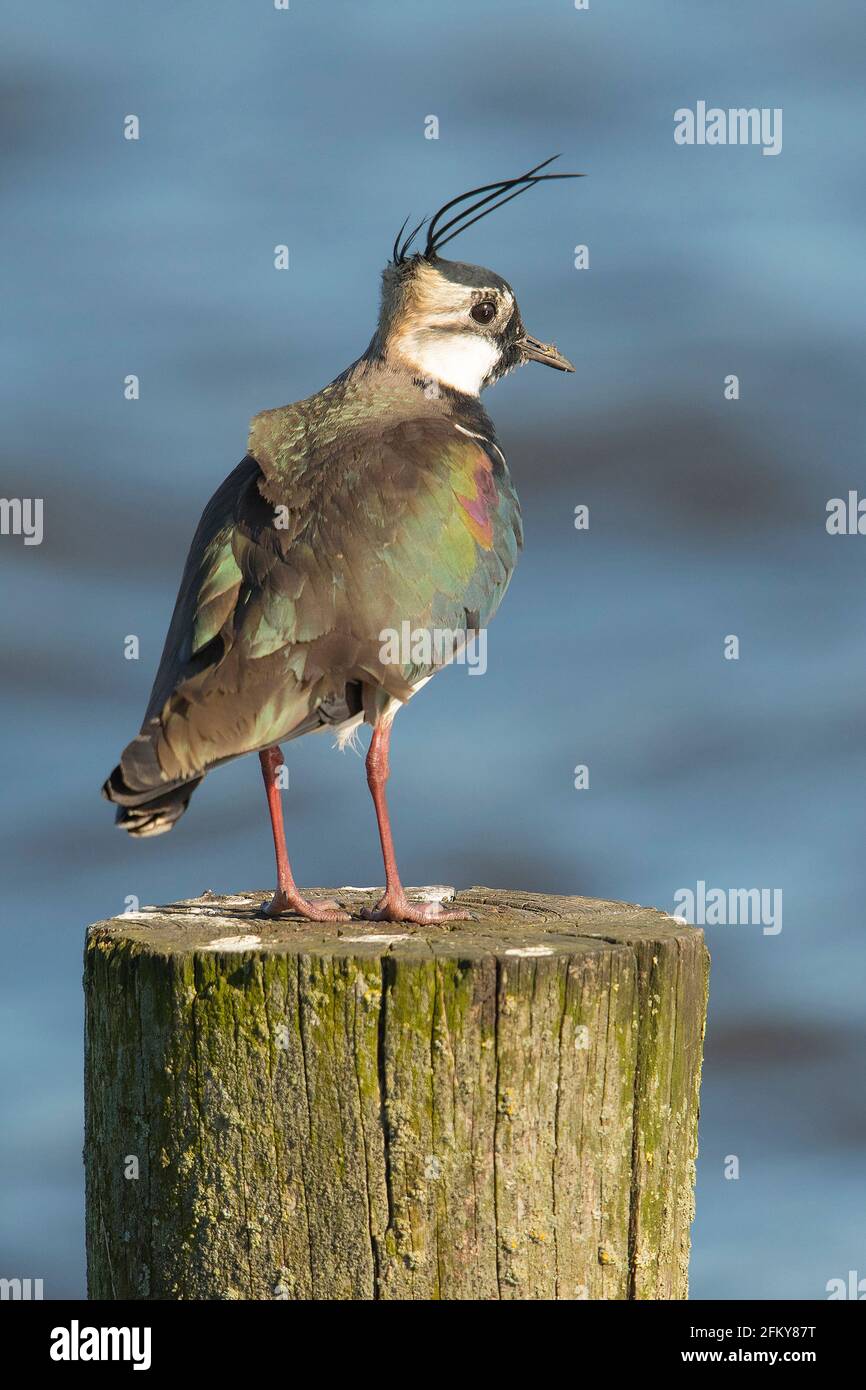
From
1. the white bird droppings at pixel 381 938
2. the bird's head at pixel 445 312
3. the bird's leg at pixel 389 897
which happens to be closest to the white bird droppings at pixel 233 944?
the white bird droppings at pixel 381 938

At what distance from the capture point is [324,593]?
220 inches

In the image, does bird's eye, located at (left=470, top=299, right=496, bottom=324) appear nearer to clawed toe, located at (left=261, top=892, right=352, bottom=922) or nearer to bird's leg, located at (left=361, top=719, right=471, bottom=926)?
bird's leg, located at (left=361, top=719, right=471, bottom=926)

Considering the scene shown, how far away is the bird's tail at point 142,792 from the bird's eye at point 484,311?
9.11 ft

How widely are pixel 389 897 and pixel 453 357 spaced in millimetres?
2597

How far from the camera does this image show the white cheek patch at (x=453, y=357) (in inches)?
274

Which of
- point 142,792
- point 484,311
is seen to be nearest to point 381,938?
point 142,792

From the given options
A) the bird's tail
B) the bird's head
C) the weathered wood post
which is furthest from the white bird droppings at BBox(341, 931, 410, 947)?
the bird's head

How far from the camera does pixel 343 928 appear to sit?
5.25m

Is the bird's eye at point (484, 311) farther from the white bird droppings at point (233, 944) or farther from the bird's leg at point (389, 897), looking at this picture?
the white bird droppings at point (233, 944)

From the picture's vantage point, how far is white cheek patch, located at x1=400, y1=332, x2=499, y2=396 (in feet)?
22.8

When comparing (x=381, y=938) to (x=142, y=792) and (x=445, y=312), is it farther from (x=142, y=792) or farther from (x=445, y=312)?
(x=445, y=312)

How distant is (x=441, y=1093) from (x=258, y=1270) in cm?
71
